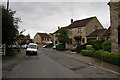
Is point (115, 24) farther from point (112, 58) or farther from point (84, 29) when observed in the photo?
point (84, 29)

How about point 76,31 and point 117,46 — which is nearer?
point 117,46

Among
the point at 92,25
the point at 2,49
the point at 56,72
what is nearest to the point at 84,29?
the point at 92,25

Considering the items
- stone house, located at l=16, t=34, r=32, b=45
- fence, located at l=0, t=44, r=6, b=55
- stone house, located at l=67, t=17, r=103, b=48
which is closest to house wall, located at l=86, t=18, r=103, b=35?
stone house, located at l=67, t=17, r=103, b=48

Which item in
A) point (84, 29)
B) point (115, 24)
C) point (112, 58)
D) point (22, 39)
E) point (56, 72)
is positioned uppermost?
point (84, 29)

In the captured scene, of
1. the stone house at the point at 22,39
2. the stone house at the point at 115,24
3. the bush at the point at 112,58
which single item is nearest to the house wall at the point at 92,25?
the stone house at the point at 22,39

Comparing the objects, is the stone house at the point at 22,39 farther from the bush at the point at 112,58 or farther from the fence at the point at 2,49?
the bush at the point at 112,58

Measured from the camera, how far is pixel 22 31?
23.7m

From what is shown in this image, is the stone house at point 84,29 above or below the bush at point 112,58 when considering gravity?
above

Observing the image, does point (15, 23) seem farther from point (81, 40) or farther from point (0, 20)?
point (81, 40)

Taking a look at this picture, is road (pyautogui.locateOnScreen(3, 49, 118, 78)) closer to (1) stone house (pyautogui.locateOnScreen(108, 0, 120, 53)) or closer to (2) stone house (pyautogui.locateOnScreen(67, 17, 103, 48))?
(1) stone house (pyautogui.locateOnScreen(108, 0, 120, 53))

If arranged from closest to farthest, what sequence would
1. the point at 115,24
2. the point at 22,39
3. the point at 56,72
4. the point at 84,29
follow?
the point at 56,72
the point at 115,24
the point at 84,29
the point at 22,39

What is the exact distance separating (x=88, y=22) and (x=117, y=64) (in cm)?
3236

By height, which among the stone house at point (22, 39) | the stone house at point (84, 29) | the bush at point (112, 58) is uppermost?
the stone house at point (84, 29)

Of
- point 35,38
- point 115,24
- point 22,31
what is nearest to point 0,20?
point 22,31
